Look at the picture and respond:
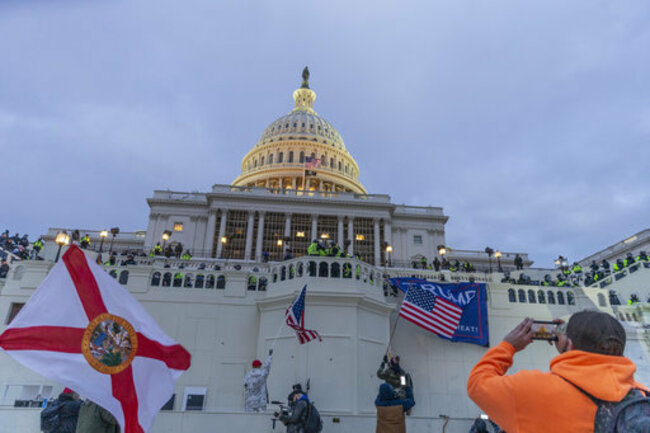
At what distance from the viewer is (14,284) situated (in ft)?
59.0

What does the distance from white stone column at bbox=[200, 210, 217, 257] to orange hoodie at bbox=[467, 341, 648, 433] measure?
51.2 m

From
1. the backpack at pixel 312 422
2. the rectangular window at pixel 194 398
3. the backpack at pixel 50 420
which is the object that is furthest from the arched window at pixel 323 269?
the backpack at pixel 50 420

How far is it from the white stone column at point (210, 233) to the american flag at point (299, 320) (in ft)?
129

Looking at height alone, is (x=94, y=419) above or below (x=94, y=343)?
below

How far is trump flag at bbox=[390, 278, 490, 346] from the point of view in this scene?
16.1 m

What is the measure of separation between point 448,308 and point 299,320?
19.3 ft

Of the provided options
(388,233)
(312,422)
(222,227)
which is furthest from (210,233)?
A: (312,422)

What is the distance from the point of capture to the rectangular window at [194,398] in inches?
639

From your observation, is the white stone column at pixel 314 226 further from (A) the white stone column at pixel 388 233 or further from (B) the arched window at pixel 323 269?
(B) the arched window at pixel 323 269

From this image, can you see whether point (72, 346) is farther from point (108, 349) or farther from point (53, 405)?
point (53, 405)

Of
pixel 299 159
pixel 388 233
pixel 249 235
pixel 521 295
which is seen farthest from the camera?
pixel 299 159

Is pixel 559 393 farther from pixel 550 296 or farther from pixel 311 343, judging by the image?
pixel 550 296

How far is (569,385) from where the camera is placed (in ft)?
8.43

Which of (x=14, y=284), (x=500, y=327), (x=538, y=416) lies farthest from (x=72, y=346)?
(x=500, y=327)
